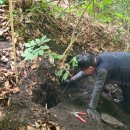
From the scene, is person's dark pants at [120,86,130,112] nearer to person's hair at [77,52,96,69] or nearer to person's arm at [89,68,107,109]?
person's arm at [89,68,107,109]

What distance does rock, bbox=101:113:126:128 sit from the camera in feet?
15.5

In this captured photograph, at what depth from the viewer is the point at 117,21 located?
8.43 meters

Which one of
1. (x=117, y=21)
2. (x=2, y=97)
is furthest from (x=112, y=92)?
(x=117, y=21)

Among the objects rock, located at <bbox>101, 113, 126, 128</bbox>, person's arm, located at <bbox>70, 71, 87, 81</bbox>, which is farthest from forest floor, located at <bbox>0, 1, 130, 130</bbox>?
person's arm, located at <bbox>70, 71, 87, 81</bbox>

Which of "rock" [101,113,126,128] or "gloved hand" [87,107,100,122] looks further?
"rock" [101,113,126,128]

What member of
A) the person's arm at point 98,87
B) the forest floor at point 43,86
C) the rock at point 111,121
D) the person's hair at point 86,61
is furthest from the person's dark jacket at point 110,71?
the forest floor at point 43,86

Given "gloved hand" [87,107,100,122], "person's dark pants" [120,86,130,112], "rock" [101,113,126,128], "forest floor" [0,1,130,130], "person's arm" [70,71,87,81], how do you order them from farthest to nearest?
"person's dark pants" [120,86,130,112] → "person's arm" [70,71,87,81] → "rock" [101,113,126,128] → "gloved hand" [87,107,100,122] → "forest floor" [0,1,130,130]

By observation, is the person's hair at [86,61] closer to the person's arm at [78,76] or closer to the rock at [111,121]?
the person's arm at [78,76]

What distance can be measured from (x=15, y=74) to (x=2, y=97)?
17.9 inches

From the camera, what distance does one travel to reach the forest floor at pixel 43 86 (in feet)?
12.8

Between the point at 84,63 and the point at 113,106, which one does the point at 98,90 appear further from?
the point at 113,106

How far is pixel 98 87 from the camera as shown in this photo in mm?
4676

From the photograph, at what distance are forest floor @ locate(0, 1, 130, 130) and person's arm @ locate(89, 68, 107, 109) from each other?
26cm

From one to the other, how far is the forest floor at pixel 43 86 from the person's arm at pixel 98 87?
26 centimetres
